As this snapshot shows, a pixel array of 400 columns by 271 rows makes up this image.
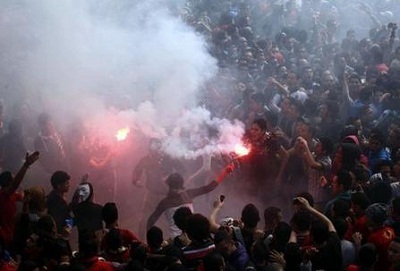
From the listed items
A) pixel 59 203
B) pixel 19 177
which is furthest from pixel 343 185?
pixel 19 177

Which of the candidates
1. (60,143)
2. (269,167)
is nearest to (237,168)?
(269,167)

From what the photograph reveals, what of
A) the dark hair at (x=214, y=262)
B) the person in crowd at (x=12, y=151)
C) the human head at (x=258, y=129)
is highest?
the human head at (x=258, y=129)

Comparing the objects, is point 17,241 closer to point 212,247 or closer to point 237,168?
point 212,247

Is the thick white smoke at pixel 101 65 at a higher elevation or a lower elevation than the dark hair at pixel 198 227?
higher

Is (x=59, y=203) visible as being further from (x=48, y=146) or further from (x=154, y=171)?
(x=48, y=146)

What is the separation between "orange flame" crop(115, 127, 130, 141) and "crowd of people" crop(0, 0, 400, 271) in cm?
40

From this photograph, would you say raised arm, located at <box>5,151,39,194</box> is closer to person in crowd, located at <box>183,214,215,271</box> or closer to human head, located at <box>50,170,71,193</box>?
human head, located at <box>50,170,71,193</box>

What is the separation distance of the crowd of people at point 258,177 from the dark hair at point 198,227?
10mm

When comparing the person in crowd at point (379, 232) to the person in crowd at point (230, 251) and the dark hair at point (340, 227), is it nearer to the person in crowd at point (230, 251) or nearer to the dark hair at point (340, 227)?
the dark hair at point (340, 227)

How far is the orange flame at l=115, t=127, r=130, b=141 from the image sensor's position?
31.4 ft

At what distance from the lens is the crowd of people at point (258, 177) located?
5.14 metres

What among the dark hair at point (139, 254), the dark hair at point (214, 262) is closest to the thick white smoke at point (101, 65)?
the dark hair at point (139, 254)

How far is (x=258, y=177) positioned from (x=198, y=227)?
11.2 ft

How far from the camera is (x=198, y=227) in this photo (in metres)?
5.11
